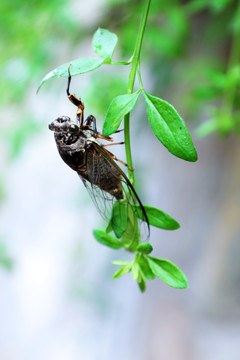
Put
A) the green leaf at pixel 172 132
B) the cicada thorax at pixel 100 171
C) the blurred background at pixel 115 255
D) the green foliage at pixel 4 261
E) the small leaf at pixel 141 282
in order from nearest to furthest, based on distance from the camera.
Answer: the green leaf at pixel 172 132, the small leaf at pixel 141 282, the cicada thorax at pixel 100 171, the green foliage at pixel 4 261, the blurred background at pixel 115 255

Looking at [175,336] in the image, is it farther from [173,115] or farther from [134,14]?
[173,115]

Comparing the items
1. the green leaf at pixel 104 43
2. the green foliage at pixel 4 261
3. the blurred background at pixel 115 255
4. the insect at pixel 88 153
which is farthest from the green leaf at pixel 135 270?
the blurred background at pixel 115 255

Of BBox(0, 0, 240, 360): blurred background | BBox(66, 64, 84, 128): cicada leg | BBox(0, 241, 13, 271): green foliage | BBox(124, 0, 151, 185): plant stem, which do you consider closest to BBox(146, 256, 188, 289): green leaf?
BBox(124, 0, 151, 185): plant stem

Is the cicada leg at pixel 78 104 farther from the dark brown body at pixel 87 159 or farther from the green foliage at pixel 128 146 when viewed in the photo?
the green foliage at pixel 128 146

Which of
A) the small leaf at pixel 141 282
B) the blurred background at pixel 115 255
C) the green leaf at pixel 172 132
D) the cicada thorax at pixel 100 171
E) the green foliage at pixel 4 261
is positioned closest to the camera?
the green leaf at pixel 172 132

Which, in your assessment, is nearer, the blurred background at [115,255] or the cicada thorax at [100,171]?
the cicada thorax at [100,171]

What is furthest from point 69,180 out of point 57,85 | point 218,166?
point 57,85
